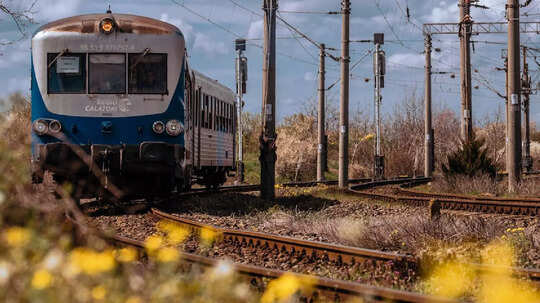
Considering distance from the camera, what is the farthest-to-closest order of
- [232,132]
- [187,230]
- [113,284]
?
1. [232,132]
2. [187,230]
3. [113,284]

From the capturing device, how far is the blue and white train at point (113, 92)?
12680 millimetres

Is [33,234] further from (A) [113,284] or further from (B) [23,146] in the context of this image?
(B) [23,146]

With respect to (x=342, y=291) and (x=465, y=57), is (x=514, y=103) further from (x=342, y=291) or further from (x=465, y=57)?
(x=342, y=291)

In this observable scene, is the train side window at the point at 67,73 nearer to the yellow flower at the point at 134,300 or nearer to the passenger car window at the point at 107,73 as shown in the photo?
the passenger car window at the point at 107,73

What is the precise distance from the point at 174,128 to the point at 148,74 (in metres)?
1.03

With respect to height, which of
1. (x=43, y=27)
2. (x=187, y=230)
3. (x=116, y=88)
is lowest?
(x=187, y=230)

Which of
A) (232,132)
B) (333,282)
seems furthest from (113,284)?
(232,132)

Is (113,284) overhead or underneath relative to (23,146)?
underneath

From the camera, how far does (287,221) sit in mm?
11734

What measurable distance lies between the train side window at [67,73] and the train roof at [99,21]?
0.45 m

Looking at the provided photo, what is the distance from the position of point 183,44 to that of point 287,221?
3695 mm

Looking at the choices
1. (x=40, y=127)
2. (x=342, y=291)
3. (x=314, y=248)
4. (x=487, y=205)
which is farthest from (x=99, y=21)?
(x=342, y=291)

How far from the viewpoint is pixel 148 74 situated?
42.8ft

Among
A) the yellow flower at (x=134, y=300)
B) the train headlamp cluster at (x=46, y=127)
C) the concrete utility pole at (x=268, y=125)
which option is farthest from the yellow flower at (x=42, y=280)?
the concrete utility pole at (x=268, y=125)
